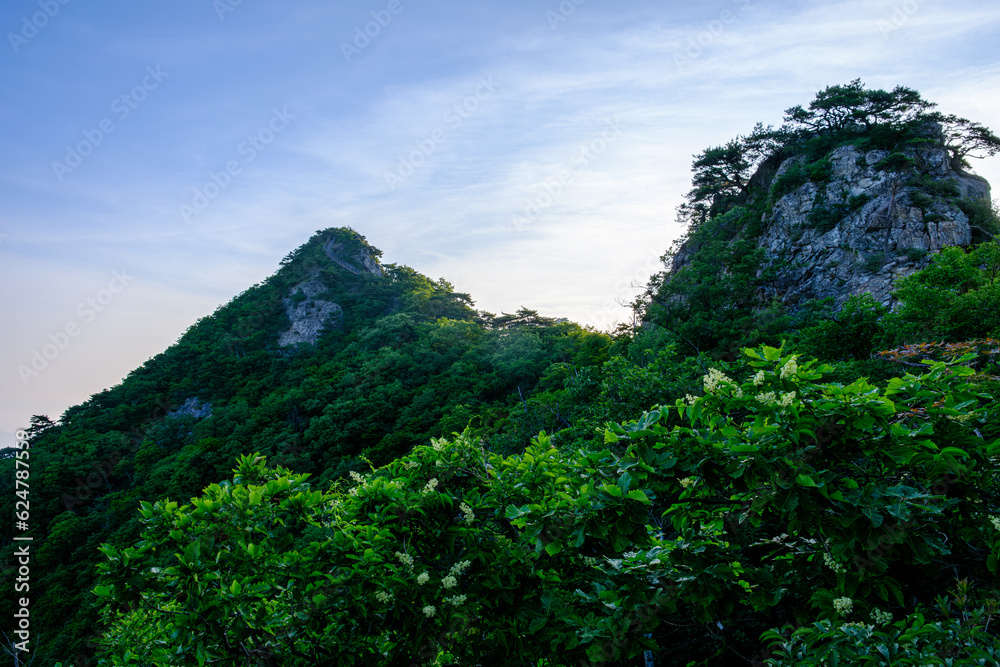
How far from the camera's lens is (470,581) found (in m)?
3.64

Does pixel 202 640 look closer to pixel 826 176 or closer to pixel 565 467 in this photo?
pixel 565 467

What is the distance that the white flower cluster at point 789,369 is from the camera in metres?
2.63

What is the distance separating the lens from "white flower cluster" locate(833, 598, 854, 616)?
2502 mm

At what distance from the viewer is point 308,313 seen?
59156 mm

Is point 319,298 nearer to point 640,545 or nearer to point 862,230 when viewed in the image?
point 862,230

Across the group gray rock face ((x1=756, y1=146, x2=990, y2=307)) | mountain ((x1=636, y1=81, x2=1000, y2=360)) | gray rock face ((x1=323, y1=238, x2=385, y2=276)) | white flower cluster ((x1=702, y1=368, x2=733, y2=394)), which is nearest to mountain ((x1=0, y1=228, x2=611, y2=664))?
→ gray rock face ((x1=323, y1=238, x2=385, y2=276))

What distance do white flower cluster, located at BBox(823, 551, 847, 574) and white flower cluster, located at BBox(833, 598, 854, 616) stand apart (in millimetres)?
144

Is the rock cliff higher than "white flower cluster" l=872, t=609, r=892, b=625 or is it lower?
higher

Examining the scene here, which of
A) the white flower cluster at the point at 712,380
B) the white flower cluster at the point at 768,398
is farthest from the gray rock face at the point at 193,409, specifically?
the white flower cluster at the point at 768,398

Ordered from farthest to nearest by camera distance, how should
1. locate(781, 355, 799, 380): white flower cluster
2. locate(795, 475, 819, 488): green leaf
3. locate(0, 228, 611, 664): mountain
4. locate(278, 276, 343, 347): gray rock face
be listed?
1. locate(278, 276, 343, 347): gray rock face
2. locate(0, 228, 611, 664): mountain
3. locate(781, 355, 799, 380): white flower cluster
4. locate(795, 475, 819, 488): green leaf

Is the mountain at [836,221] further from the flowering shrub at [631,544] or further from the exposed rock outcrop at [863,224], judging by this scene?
the flowering shrub at [631,544]

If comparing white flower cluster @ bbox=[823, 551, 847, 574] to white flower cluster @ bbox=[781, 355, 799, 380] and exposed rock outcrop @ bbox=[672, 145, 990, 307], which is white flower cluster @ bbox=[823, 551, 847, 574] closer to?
white flower cluster @ bbox=[781, 355, 799, 380]

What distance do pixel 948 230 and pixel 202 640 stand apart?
97.6ft

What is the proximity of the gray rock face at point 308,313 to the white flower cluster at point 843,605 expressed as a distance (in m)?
57.4
